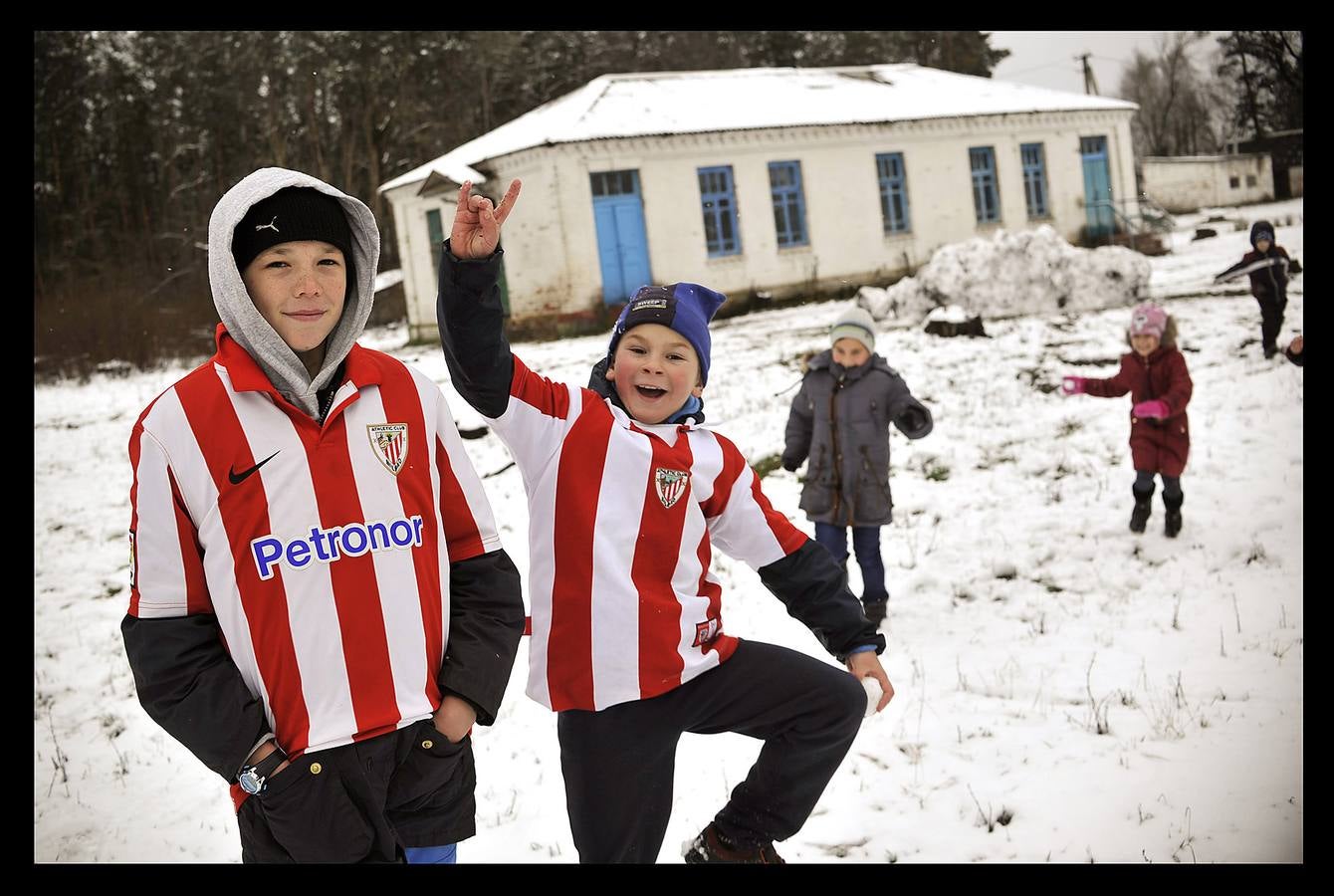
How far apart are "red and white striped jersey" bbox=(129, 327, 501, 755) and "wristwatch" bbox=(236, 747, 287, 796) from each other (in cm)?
4

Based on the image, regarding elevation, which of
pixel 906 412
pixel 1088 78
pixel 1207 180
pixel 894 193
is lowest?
pixel 906 412

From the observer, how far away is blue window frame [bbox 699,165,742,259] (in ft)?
62.4

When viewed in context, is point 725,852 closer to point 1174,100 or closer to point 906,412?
point 906,412

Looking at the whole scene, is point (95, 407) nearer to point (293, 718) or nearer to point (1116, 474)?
point (1116, 474)

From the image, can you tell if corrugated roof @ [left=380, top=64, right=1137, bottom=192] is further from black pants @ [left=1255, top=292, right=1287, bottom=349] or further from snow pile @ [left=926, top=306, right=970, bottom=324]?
black pants @ [left=1255, top=292, right=1287, bottom=349]

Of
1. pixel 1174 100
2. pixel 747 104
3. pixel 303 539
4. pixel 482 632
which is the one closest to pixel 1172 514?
pixel 482 632

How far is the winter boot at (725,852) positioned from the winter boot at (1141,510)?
479cm

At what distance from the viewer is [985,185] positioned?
71.4 ft

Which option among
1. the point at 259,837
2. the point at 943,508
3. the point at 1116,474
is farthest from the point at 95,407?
the point at 259,837

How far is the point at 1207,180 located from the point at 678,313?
25285 millimetres

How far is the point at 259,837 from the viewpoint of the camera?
2002mm

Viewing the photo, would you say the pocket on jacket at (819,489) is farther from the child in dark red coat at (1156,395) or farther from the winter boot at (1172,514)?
the winter boot at (1172,514)

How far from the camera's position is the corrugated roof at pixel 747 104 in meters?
18.7

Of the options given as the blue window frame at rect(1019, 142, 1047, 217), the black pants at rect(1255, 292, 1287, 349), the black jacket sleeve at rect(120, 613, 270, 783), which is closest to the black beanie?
the black jacket sleeve at rect(120, 613, 270, 783)
